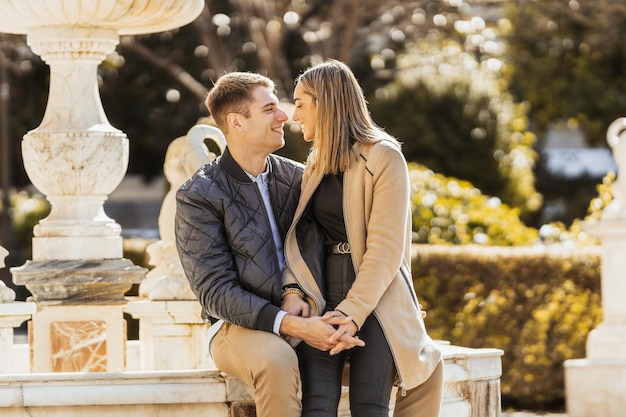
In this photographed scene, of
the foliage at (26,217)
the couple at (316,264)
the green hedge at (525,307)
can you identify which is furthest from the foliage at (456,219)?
the foliage at (26,217)

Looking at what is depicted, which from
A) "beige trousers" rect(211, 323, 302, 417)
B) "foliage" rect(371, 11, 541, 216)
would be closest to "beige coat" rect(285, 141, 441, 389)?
"beige trousers" rect(211, 323, 302, 417)

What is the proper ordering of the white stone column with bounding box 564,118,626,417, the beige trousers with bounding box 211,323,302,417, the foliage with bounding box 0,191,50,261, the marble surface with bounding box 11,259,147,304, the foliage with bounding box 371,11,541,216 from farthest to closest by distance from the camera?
the foliage with bounding box 0,191,50,261 < the foliage with bounding box 371,11,541,216 < the white stone column with bounding box 564,118,626,417 < the marble surface with bounding box 11,259,147,304 < the beige trousers with bounding box 211,323,302,417

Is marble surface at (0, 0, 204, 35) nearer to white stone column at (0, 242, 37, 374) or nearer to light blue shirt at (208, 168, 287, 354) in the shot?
white stone column at (0, 242, 37, 374)

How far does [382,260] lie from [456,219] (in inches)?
323

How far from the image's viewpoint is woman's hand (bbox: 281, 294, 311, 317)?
465cm

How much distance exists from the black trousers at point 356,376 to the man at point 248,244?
56mm

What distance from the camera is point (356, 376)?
15.1ft

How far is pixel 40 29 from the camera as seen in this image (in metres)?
6.73

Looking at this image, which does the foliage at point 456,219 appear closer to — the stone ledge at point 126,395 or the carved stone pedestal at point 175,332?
the carved stone pedestal at point 175,332

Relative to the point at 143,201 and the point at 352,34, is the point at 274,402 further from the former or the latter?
the point at 143,201

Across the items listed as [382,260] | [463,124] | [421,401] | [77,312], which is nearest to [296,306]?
[382,260]

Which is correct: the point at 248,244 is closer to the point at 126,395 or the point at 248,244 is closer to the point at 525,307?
the point at 126,395

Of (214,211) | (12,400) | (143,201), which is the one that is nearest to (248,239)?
(214,211)

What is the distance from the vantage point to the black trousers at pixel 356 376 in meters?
4.55
